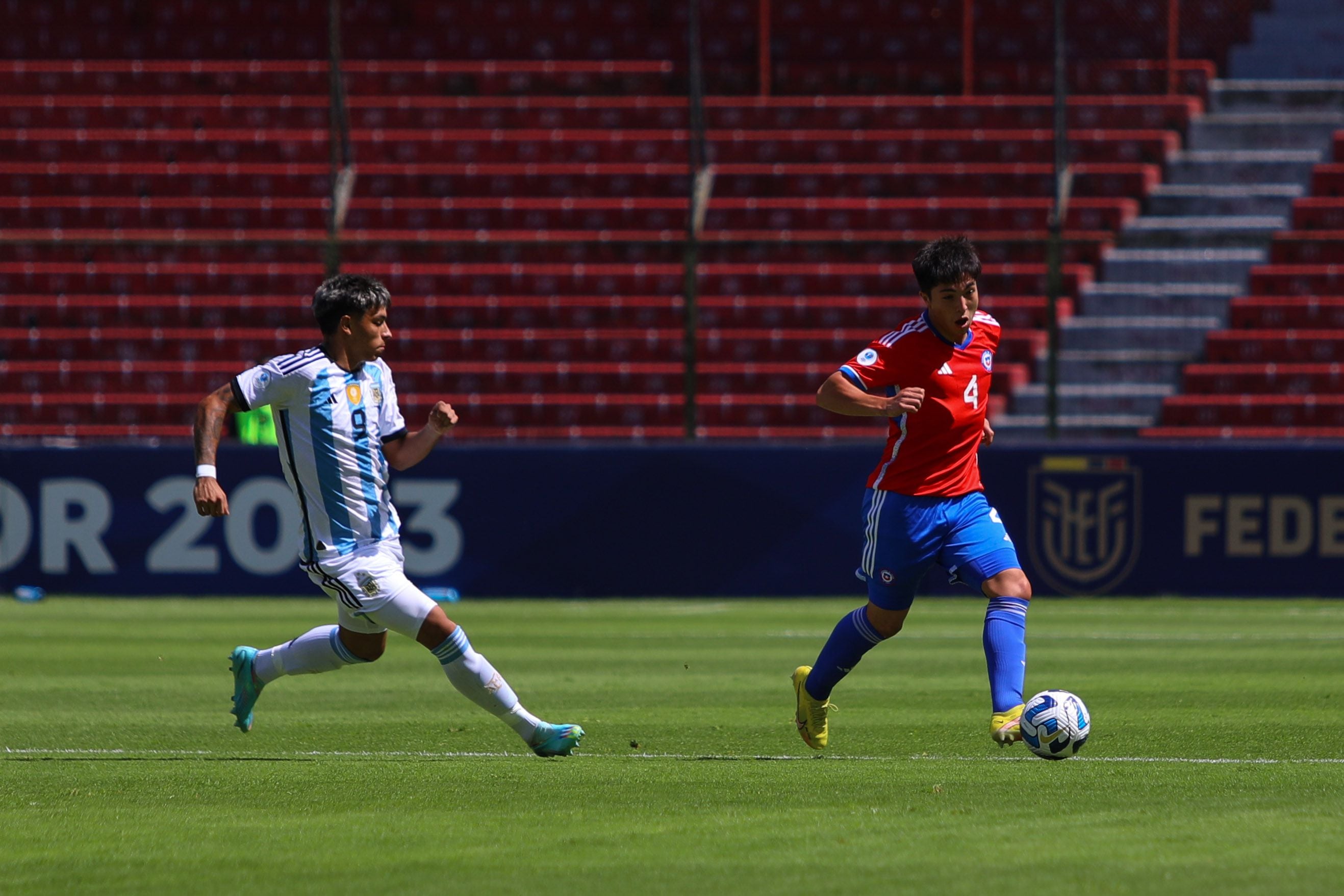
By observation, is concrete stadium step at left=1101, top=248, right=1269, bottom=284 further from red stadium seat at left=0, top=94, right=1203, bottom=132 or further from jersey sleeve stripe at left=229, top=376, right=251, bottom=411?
jersey sleeve stripe at left=229, top=376, right=251, bottom=411

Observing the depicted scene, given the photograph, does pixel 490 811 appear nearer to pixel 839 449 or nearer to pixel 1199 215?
pixel 839 449

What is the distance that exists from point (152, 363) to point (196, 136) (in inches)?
167

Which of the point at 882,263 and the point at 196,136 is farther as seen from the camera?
the point at 196,136

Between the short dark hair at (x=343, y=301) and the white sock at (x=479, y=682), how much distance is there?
1.29 m

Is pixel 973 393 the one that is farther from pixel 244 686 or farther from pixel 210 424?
pixel 244 686

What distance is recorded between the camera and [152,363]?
2169 centimetres

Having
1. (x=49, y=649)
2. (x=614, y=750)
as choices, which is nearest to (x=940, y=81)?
(x=49, y=649)

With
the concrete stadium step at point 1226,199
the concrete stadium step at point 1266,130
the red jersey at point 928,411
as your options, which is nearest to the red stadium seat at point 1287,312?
the concrete stadium step at point 1226,199

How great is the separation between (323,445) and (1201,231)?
1577 cm

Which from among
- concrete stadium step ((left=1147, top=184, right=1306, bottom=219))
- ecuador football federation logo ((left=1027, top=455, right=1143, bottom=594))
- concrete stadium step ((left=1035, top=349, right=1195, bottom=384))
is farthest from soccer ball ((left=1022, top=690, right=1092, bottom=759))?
concrete stadium step ((left=1147, top=184, right=1306, bottom=219))

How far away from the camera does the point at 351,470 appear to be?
7.21 m

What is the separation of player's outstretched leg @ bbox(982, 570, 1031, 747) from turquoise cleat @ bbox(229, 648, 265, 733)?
3018mm

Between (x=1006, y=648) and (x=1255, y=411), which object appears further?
(x=1255, y=411)

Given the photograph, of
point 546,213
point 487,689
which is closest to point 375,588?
point 487,689
